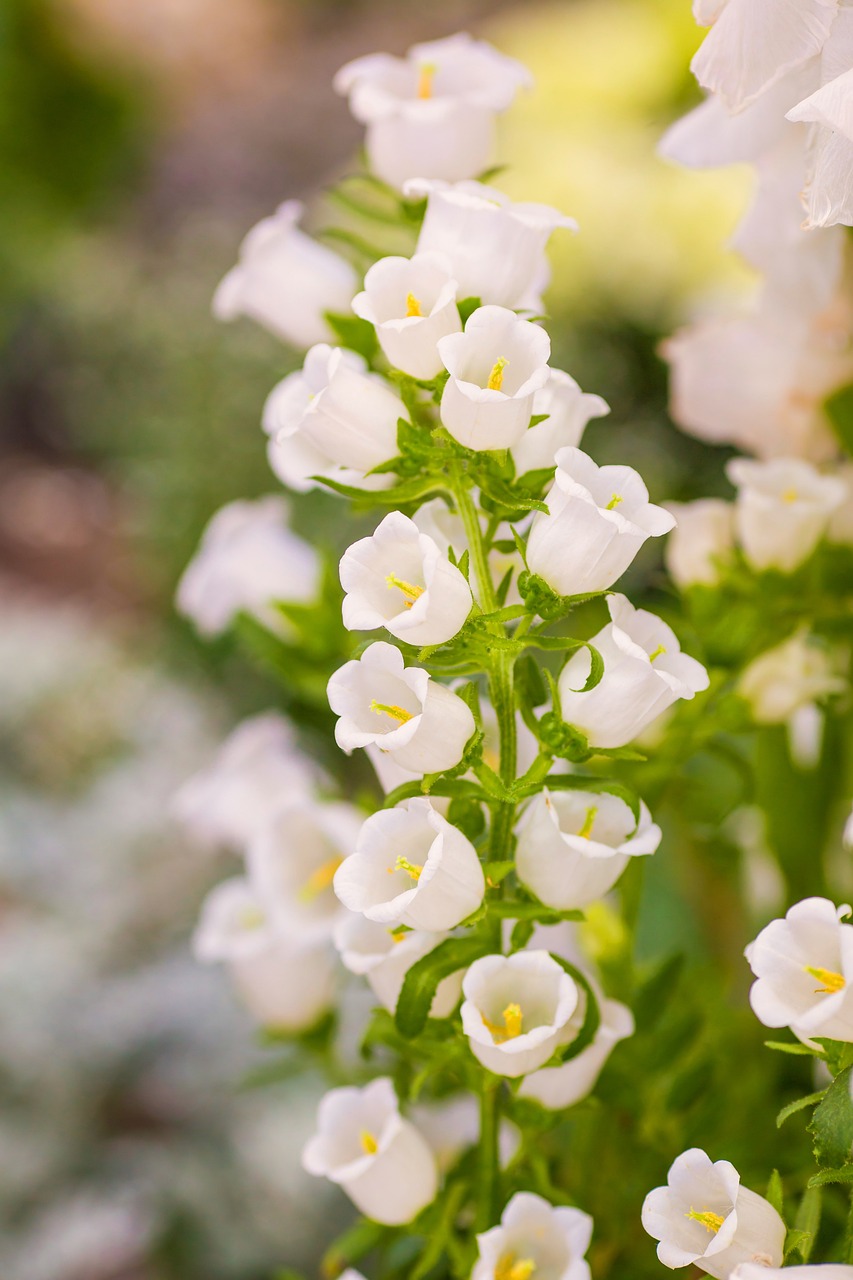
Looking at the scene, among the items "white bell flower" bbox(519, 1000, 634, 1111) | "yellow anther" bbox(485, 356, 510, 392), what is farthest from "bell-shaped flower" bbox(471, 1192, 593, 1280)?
"yellow anther" bbox(485, 356, 510, 392)

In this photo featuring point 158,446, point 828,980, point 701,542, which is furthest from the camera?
point 158,446

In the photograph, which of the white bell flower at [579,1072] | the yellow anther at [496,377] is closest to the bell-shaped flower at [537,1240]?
the white bell flower at [579,1072]

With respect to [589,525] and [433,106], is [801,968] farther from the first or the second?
[433,106]

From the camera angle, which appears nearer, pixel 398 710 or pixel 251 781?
pixel 398 710

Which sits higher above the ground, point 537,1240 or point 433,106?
point 433,106

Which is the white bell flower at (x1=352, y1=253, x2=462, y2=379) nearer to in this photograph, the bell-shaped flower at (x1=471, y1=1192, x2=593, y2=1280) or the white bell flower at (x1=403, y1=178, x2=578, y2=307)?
the white bell flower at (x1=403, y1=178, x2=578, y2=307)

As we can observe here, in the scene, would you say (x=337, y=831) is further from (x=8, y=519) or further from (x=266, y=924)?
(x=8, y=519)

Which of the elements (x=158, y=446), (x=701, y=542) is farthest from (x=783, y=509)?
(x=158, y=446)
